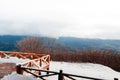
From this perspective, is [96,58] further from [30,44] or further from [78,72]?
[30,44]

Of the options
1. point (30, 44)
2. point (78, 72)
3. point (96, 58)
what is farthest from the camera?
point (30, 44)

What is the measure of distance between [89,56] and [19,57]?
655 inches

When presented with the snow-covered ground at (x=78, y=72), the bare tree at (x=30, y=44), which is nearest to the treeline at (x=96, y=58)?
the snow-covered ground at (x=78, y=72)

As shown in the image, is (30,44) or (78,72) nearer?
(78,72)

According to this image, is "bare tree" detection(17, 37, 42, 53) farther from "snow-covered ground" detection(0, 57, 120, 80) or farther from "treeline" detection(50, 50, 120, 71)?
"snow-covered ground" detection(0, 57, 120, 80)

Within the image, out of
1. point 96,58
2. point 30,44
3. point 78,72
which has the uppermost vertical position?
point 30,44

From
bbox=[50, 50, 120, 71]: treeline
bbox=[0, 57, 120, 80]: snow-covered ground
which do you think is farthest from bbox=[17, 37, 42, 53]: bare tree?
bbox=[0, 57, 120, 80]: snow-covered ground

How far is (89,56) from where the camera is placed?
124 feet

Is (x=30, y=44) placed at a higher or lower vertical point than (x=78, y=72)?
higher

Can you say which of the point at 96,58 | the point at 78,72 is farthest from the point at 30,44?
the point at 78,72

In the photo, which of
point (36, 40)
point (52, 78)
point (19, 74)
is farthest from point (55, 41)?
point (19, 74)

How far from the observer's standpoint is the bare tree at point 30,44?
193 ft

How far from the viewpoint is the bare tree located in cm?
5892

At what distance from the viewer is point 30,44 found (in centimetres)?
6044
